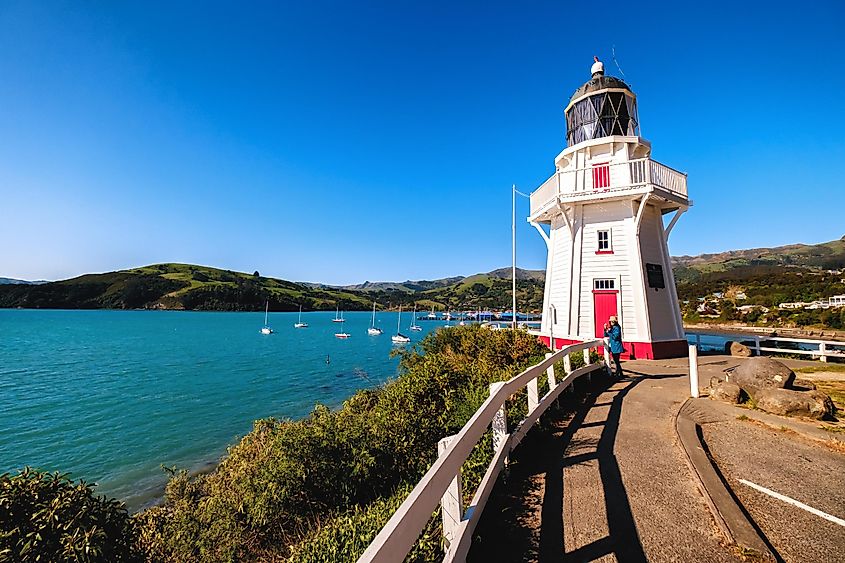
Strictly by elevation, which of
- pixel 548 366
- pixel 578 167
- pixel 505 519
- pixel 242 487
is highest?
pixel 578 167

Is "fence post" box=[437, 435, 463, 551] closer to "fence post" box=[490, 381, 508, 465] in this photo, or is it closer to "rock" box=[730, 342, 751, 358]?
"fence post" box=[490, 381, 508, 465]

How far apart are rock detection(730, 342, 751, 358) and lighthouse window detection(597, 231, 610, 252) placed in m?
7.04

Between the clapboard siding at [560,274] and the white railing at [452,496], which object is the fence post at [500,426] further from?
the clapboard siding at [560,274]

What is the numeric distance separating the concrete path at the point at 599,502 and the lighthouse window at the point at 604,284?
35.0 feet

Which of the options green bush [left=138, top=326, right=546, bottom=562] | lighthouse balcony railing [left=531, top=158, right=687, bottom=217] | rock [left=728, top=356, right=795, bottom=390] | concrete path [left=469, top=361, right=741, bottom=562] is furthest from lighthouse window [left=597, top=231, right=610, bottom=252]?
green bush [left=138, top=326, right=546, bottom=562]

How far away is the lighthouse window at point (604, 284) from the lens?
16.9 metres

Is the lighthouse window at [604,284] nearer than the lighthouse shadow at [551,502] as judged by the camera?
No

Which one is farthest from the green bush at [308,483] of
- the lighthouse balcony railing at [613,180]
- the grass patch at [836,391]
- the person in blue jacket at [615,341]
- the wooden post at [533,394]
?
the lighthouse balcony railing at [613,180]

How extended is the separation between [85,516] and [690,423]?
8817 mm

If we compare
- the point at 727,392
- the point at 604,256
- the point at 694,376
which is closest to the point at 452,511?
the point at 727,392

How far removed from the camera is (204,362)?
154ft

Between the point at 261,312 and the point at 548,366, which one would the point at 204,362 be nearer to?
the point at 548,366

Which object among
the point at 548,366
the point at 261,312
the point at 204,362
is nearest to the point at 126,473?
the point at 548,366

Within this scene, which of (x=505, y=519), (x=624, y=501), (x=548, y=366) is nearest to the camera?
(x=505, y=519)
